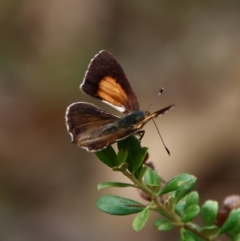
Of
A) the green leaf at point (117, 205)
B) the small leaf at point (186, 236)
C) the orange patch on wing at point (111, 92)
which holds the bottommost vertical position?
the green leaf at point (117, 205)

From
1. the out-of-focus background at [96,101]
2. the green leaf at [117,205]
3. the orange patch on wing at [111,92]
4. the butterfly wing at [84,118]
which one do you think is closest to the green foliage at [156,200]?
the green leaf at [117,205]

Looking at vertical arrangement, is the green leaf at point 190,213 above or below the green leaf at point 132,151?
below

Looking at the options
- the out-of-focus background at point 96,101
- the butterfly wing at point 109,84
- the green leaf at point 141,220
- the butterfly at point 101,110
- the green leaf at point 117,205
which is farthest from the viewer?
the out-of-focus background at point 96,101

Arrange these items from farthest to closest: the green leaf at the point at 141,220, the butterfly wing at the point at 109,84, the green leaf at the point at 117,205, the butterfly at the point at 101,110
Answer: the butterfly wing at the point at 109,84 < the butterfly at the point at 101,110 < the green leaf at the point at 117,205 < the green leaf at the point at 141,220

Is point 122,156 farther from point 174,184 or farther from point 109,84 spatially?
point 109,84

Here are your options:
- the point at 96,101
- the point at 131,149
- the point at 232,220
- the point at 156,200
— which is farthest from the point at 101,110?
the point at 96,101

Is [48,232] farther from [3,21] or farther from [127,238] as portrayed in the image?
[3,21]

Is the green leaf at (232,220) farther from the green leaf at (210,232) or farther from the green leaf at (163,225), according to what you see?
the green leaf at (163,225)

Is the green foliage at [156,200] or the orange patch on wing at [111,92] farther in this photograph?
the orange patch on wing at [111,92]
